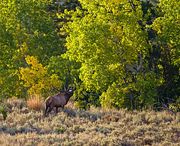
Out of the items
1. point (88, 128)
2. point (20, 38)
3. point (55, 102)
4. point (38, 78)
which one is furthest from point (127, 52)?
point (20, 38)

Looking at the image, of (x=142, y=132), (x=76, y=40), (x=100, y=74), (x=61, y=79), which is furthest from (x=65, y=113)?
(x=61, y=79)

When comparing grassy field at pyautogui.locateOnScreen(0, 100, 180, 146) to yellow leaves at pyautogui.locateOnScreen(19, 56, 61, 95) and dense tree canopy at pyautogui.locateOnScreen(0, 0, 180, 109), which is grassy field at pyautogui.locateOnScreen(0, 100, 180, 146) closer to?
dense tree canopy at pyautogui.locateOnScreen(0, 0, 180, 109)

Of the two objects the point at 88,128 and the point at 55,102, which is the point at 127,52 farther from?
the point at 88,128

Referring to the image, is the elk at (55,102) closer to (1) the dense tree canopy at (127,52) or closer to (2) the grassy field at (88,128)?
(2) the grassy field at (88,128)

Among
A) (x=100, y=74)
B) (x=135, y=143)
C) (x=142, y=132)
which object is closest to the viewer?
(x=135, y=143)

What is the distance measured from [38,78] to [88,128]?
701 inches

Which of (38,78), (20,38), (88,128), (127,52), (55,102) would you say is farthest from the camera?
(20,38)

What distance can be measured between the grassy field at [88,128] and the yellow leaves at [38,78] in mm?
13277

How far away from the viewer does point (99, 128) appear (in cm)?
1482

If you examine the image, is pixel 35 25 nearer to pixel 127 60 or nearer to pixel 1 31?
pixel 1 31

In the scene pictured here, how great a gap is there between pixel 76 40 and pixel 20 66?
10217mm

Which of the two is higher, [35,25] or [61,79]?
[35,25]

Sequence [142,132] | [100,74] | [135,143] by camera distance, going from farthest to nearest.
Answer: [100,74] → [142,132] → [135,143]

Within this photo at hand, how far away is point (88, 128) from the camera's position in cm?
1483
